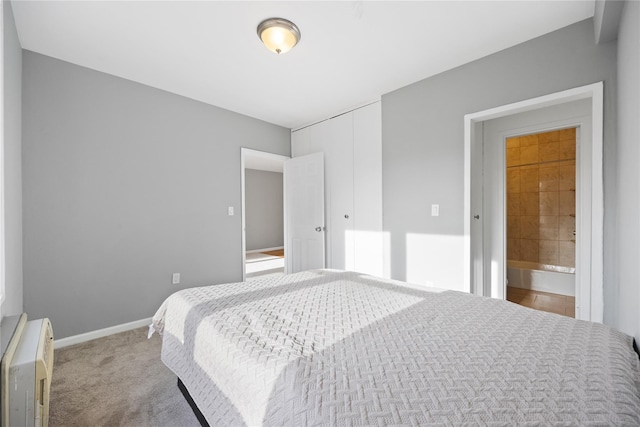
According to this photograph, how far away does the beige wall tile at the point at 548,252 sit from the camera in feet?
13.1

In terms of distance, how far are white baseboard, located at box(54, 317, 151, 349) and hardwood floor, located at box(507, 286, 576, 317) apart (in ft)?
13.9

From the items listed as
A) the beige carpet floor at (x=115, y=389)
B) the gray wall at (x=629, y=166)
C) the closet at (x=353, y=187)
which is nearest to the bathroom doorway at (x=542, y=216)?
the closet at (x=353, y=187)

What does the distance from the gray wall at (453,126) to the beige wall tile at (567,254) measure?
7.72ft

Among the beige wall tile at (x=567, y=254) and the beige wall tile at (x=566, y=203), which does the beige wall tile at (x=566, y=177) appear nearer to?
the beige wall tile at (x=566, y=203)

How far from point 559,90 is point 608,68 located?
0.27 metres

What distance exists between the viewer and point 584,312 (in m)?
2.28

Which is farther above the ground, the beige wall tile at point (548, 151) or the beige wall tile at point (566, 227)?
the beige wall tile at point (548, 151)

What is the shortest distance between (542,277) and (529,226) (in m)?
0.82

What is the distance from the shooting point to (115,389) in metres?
1.81

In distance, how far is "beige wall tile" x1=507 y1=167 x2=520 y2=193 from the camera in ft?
14.3

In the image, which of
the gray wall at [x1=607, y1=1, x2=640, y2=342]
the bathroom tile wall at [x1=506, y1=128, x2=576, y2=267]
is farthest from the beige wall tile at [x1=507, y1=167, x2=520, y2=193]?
the gray wall at [x1=607, y1=1, x2=640, y2=342]

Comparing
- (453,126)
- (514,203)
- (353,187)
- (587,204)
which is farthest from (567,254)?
(353,187)

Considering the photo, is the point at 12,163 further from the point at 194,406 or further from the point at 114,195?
the point at 194,406

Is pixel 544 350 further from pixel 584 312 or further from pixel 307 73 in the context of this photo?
pixel 307 73
